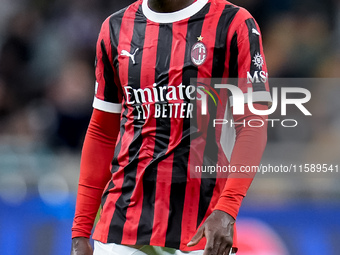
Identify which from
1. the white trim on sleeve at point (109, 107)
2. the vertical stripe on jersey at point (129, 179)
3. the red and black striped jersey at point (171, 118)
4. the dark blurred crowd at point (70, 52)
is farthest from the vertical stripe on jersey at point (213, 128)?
the dark blurred crowd at point (70, 52)

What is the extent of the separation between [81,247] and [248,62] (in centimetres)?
80

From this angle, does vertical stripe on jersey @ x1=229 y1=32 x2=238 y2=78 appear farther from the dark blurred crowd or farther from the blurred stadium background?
the dark blurred crowd

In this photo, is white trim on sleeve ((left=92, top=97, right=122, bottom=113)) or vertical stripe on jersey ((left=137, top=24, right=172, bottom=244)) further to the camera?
white trim on sleeve ((left=92, top=97, right=122, bottom=113))

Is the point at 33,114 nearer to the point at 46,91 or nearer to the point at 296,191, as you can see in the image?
the point at 46,91

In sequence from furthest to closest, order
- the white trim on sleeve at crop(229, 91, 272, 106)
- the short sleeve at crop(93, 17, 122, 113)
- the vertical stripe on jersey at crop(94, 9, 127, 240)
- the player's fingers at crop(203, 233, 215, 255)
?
the short sleeve at crop(93, 17, 122, 113)
the vertical stripe on jersey at crop(94, 9, 127, 240)
the white trim on sleeve at crop(229, 91, 272, 106)
the player's fingers at crop(203, 233, 215, 255)

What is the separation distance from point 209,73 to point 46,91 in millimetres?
2978

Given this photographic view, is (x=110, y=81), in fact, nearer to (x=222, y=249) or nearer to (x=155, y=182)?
(x=155, y=182)

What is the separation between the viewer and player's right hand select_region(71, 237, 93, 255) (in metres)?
1.99

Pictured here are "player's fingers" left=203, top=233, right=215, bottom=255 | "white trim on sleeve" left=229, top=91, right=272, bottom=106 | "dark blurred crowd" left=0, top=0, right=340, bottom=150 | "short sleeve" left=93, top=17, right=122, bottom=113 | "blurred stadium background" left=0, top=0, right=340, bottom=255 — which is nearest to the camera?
"player's fingers" left=203, top=233, right=215, bottom=255

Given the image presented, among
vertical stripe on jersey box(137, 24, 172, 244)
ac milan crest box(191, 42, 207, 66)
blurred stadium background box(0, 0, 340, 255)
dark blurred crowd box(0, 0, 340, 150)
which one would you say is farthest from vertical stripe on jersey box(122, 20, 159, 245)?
dark blurred crowd box(0, 0, 340, 150)

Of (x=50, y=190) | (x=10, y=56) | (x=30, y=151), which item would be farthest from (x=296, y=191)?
(x=10, y=56)

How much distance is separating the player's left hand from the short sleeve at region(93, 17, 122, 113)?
62 centimetres

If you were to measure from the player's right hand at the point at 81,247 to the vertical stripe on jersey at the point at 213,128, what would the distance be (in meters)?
0.41

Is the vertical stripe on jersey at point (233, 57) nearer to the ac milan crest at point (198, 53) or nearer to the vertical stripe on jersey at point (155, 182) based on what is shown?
the ac milan crest at point (198, 53)
